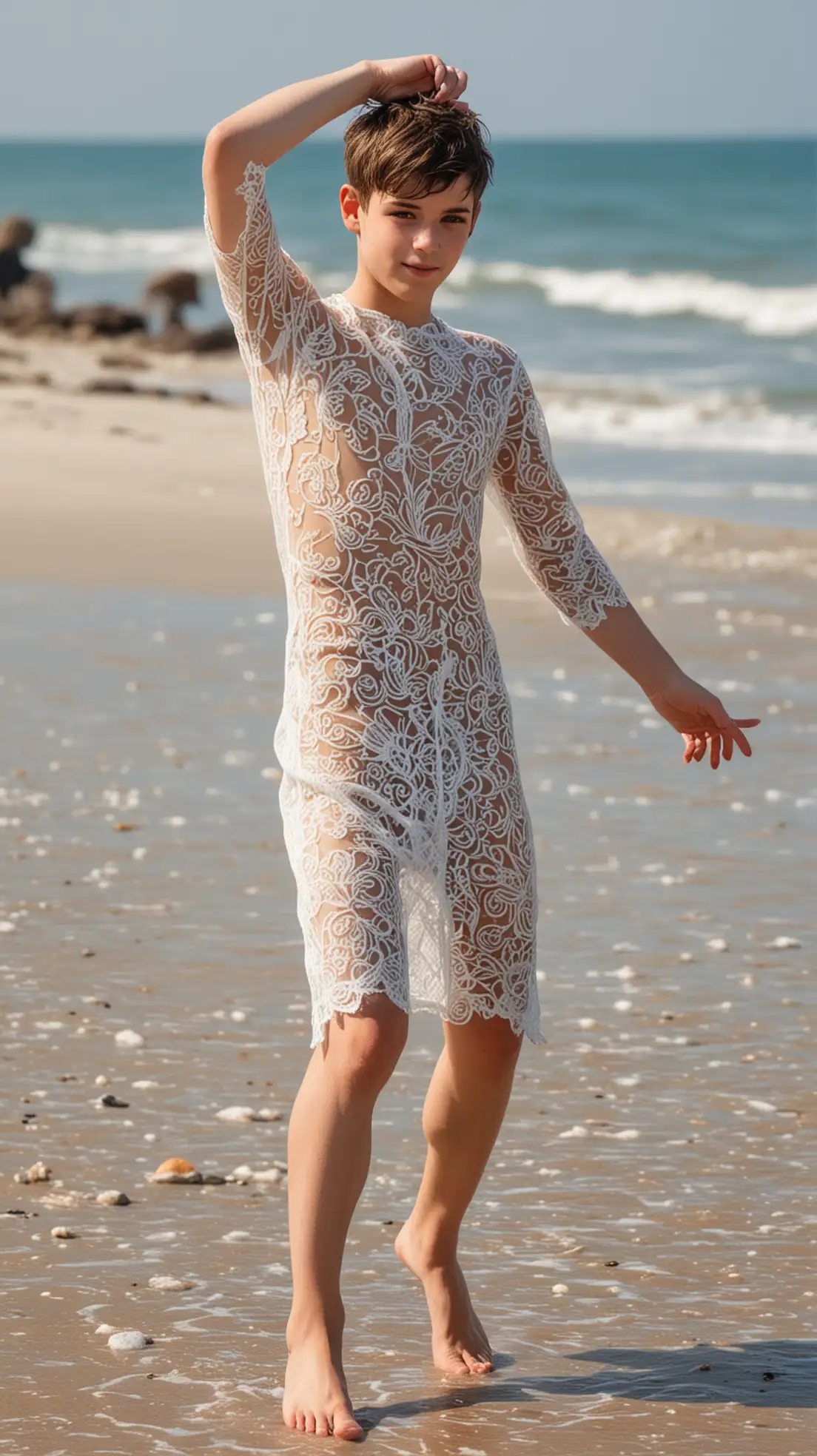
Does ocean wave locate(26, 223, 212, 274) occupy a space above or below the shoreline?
above

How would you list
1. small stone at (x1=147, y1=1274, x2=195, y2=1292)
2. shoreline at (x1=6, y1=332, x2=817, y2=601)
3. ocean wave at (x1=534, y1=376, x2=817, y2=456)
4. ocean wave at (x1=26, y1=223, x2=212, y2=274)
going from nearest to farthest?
small stone at (x1=147, y1=1274, x2=195, y2=1292), shoreline at (x1=6, y1=332, x2=817, y2=601), ocean wave at (x1=534, y1=376, x2=817, y2=456), ocean wave at (x1=26, y1=223, x2=212, y2=274)

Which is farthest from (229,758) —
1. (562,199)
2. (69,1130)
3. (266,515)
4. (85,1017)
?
(562,199)

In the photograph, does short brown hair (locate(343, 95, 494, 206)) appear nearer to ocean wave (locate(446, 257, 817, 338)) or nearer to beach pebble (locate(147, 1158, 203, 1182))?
beach pebble (locate(147, 1158, 203, 1182))

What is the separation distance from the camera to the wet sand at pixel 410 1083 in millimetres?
3674

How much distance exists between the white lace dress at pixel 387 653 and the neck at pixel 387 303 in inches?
0.8

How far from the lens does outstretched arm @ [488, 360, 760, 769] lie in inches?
157

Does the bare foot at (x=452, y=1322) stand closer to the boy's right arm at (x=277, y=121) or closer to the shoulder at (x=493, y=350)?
the shoulder at (x=493, y=350)

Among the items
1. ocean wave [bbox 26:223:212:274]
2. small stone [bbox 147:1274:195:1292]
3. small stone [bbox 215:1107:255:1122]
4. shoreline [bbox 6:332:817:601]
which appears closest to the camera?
small stone [bbox 147:1274:195:1292]

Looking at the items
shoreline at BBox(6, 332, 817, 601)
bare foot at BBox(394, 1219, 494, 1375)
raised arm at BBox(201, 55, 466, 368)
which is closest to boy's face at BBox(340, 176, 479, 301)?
raised arm at BBox(201, 55, 466, 368)

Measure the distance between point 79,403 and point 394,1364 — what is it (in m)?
17.2

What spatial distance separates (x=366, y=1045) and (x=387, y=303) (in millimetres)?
1304

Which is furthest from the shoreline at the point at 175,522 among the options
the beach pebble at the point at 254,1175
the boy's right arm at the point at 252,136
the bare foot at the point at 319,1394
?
the bare foot at the point at 319,1394

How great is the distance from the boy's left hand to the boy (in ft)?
1.17

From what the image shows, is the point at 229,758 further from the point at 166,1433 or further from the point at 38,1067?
the point at 166,1433
